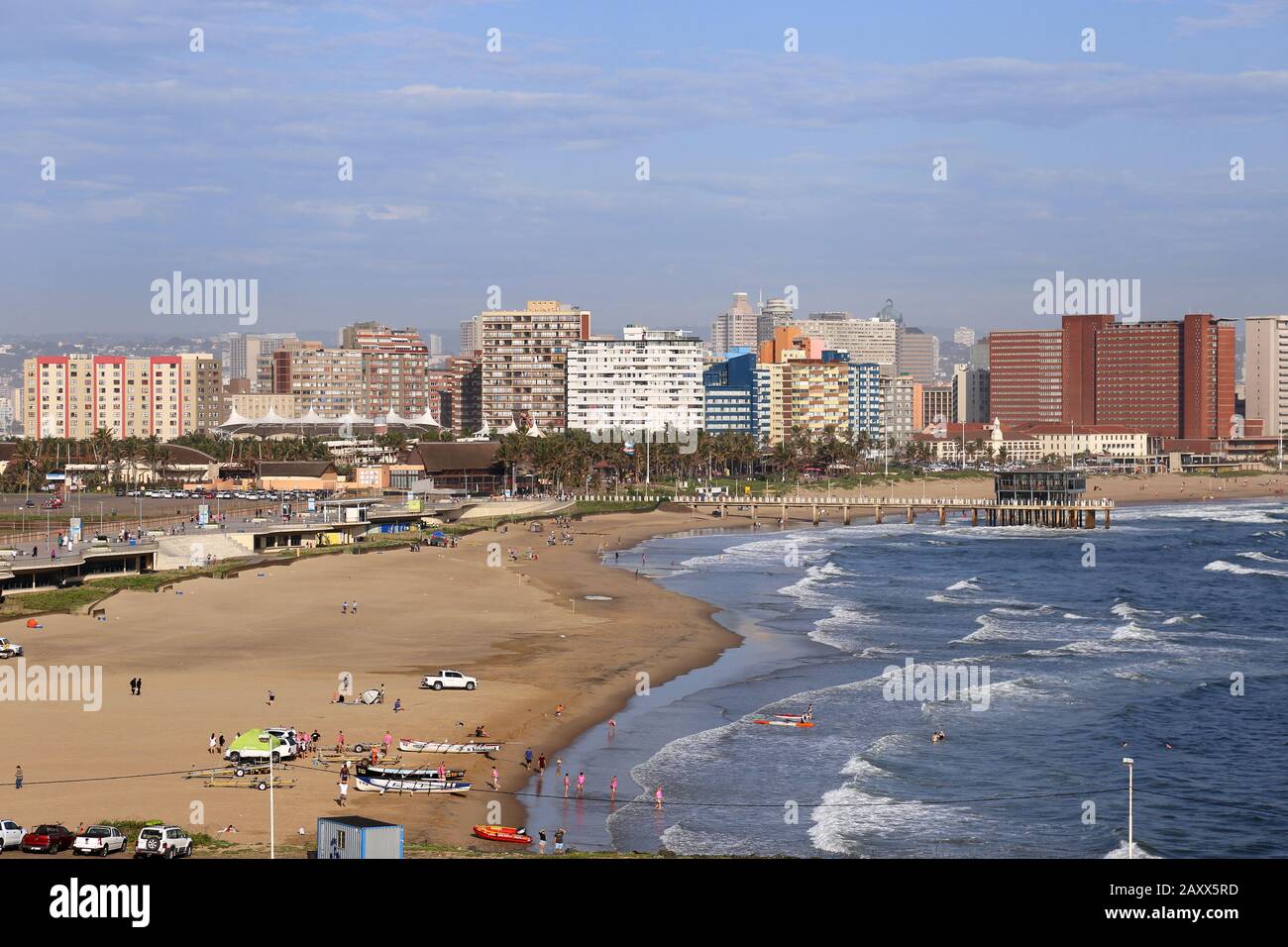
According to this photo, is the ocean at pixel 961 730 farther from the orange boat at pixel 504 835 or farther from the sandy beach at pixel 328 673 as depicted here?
the sandy beach at pixel 328 673

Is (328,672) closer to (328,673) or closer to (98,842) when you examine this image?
(328,673)

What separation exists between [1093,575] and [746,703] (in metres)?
52.2

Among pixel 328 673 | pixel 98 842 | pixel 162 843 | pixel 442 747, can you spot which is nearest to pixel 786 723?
Answer: pixel 442 747

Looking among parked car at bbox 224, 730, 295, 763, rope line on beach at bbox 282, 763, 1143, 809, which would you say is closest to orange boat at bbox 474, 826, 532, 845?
rope line on beach at bbox 282, 763, 1143, 809

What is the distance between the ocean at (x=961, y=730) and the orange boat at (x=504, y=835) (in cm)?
115

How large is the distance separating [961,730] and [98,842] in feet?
86.6

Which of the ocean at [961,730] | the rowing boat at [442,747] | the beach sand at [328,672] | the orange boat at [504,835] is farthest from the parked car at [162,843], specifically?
the rowing boat at [442,747]

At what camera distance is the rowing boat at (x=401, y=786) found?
3469 cm

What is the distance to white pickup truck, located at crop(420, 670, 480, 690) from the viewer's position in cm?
4810

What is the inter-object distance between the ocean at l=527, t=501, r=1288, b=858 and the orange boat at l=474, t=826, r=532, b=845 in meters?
1.15

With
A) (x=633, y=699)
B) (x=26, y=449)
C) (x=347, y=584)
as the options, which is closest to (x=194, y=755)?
(x=633, y=699)

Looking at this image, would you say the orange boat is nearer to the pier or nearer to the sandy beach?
the sandy beach
